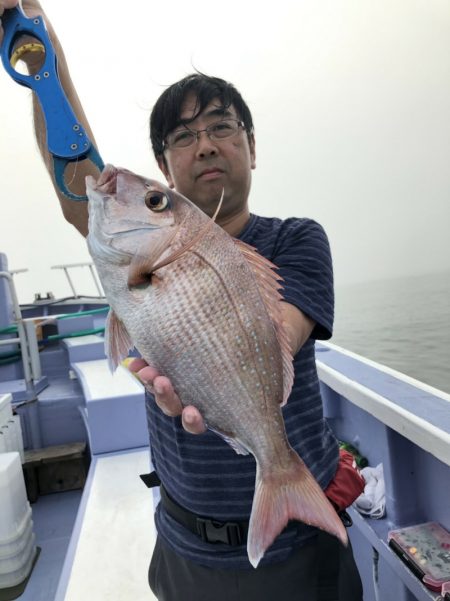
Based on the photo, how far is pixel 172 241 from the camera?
3.92 feet

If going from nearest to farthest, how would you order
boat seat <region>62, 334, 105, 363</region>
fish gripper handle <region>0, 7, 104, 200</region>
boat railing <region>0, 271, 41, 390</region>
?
fish gripper handle <region>0, 7, 104, 200</region> < boat seat <region>62, 334, 105, 363</region> < boat railing <region>0, 271, 41, 390</region>

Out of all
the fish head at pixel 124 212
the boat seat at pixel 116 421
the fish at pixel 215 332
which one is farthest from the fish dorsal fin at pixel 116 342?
the boat seat at pixel 116 421

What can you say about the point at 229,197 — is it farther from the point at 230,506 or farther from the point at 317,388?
the point at 230,506

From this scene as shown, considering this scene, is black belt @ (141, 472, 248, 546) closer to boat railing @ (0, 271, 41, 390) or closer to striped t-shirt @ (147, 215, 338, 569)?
striped t-shirt @ (147, 215, 338, 569)

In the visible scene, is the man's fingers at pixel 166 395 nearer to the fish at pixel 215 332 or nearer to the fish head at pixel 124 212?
the fish at pixel 215 332

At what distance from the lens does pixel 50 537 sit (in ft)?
13.5

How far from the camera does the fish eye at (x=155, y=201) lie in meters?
1.24

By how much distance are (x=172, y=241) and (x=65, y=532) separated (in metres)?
4.13

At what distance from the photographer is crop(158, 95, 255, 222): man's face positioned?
1.58 metres

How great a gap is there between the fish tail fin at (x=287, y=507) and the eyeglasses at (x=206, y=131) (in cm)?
116

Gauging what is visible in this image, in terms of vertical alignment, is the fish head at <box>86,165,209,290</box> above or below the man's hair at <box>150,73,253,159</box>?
below

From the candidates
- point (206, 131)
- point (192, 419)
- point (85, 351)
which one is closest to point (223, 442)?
point (192, 419)

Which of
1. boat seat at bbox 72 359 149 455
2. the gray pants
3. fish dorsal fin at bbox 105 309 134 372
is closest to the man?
the gray pants

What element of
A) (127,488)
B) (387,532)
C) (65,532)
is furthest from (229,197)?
(65,532)
